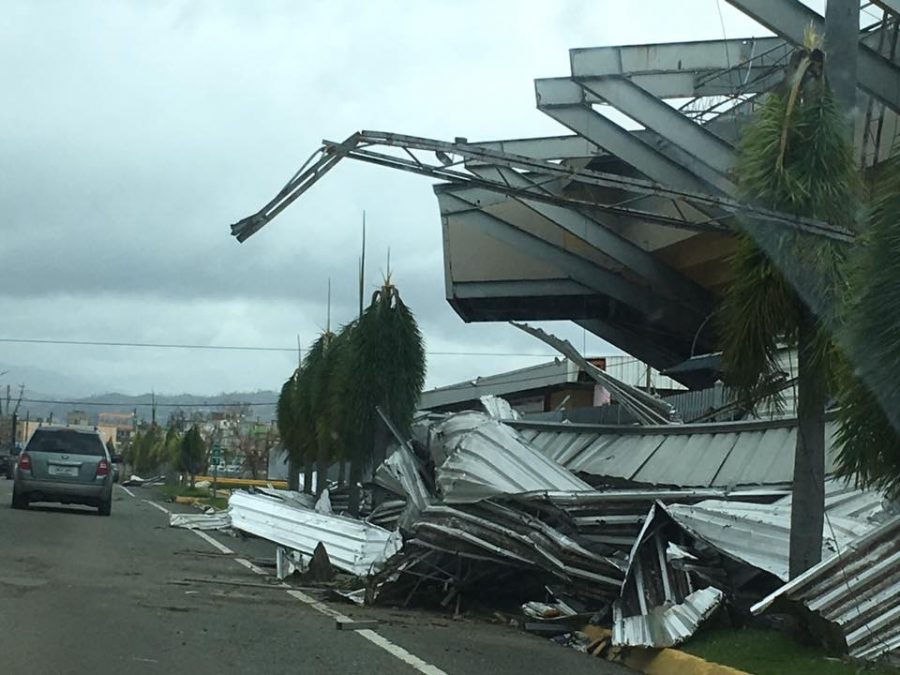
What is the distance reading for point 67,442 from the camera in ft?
78.8

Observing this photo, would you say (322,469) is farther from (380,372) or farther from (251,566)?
(251,566)

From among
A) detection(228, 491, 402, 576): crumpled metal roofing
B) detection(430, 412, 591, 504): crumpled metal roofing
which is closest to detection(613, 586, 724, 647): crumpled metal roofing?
detection(430, 412, 591, 504): crumpled metal roofing

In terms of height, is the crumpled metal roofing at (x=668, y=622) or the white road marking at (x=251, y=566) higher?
the crumpled metal roofing at (x=668, y=622)

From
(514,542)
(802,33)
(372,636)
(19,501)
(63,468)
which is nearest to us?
(372,636)

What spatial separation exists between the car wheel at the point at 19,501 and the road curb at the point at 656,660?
16397 mm

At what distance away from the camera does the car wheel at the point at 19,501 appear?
24.0m

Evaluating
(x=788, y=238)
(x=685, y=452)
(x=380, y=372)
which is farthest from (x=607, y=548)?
(x=380, y=372)

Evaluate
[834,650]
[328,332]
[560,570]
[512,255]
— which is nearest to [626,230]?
[512,255]

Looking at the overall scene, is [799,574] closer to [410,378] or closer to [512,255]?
[410,378]

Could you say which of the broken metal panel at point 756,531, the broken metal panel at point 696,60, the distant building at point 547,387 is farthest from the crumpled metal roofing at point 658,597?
the distant building at point 547,387

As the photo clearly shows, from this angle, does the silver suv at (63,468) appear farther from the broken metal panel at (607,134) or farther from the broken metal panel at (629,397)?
the broken metal panel at (607,134)

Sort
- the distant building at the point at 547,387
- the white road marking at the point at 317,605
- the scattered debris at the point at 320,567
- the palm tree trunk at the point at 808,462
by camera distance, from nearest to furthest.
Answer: the palm tree trunk at the point at 808,462
the white road marking at the point at 317,605
the scattered debris at the point at 320,567
the distant building at the point at 547,387

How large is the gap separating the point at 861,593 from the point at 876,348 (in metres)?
2.30

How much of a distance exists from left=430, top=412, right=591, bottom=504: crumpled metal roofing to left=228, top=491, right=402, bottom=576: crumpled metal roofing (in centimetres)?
101
